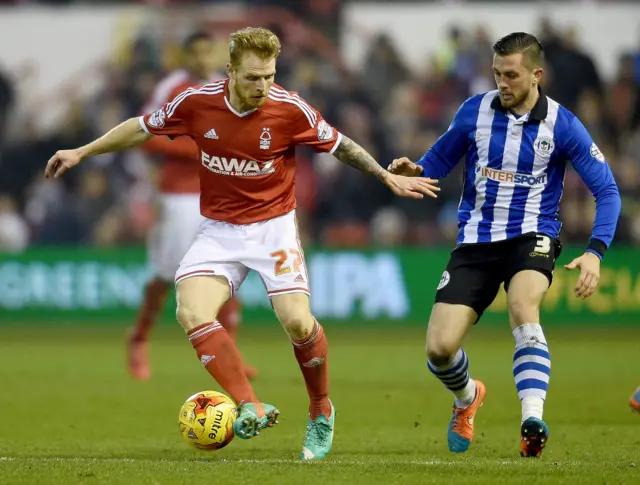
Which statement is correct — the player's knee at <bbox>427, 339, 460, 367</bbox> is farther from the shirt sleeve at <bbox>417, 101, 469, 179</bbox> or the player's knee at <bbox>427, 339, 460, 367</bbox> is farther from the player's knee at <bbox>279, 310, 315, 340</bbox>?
the shirt sleeve at <bbox>417, 101, 469, 179</bbox>

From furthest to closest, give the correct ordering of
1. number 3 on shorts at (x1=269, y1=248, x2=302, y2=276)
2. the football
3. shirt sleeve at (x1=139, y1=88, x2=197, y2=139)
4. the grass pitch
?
shirt sleeve at (x1=139, y1=88, x2=197, y2=139), number 3 on shorts at (x1=269, y1=248, x2=302, y2=276), the football, the grass pitch

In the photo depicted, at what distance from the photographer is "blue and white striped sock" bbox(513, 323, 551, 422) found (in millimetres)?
6719

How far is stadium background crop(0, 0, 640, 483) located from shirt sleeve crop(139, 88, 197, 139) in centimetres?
607

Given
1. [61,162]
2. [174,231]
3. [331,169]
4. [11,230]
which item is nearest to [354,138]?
[331,169]

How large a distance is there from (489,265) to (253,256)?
4.58ft

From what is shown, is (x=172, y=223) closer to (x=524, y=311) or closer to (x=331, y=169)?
(x=524, y=311)

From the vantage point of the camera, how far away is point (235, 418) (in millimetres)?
6383

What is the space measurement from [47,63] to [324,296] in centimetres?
698

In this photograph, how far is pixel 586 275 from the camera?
6480 mm

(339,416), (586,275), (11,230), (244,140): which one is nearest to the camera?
(586,275)

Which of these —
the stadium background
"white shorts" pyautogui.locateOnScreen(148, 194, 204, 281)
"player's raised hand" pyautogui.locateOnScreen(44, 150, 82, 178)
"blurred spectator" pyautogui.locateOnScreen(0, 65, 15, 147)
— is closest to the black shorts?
"player's raised hand" pyautogui.locateOnScreen(44, 150, 82, 178)

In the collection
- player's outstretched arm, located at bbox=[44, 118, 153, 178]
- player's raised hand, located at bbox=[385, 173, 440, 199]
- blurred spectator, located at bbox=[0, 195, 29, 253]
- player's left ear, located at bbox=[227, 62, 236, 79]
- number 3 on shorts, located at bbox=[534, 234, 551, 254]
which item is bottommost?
blurred spectator, located at bbox=[0, 195, 29, 253]

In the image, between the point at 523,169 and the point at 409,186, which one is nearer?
the point at 409,186

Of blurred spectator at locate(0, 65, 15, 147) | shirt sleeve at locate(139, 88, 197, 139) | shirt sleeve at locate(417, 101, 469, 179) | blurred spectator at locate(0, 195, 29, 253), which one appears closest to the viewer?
shirt sleeve at locate(139, 88, 197, 139)
